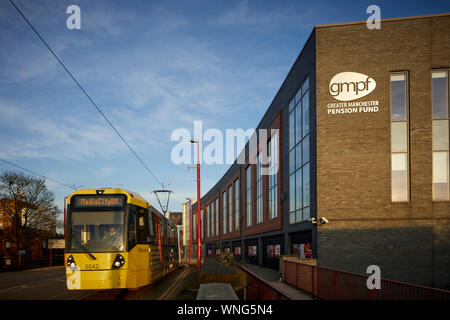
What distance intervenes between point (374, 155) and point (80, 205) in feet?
47.2

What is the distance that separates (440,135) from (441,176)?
2.06m

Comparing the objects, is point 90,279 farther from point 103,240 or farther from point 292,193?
point 292,193

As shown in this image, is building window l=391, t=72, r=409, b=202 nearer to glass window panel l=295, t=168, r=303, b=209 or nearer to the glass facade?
glass window panel l=295, t=168, r=303, b=209

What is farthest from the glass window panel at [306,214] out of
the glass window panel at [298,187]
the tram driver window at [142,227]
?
the tram driver window at [142,227]

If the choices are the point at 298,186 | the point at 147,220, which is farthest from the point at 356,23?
the point at 147,220

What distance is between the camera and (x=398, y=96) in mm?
19859

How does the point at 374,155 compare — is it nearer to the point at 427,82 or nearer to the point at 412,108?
the point at 412,108

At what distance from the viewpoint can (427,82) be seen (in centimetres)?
1961

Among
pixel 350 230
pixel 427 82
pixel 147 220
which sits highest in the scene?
pixel 427 82

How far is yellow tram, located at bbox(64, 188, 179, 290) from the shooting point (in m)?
11.2

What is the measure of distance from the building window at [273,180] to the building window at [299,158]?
3848 mm

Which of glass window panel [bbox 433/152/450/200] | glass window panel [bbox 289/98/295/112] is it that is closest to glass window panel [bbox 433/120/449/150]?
glass window panel [bbox 433/152/450/200]
